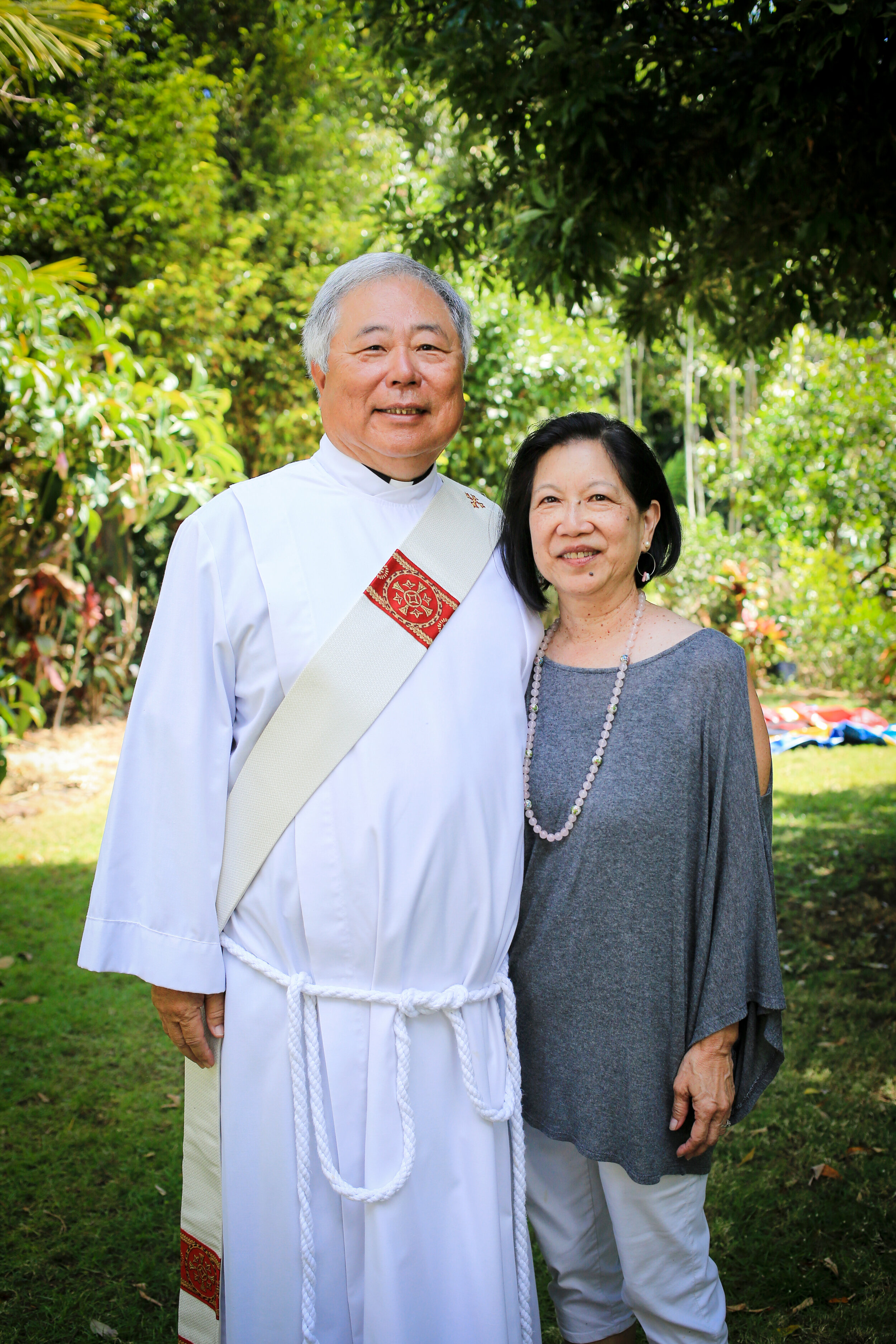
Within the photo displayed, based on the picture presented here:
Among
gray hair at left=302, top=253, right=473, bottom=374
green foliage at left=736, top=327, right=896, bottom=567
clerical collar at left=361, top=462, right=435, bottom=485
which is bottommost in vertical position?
clerical collar at left=361, top=462, right=435, bottom=485

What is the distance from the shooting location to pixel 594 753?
5.82 ft

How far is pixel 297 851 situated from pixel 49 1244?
160cm

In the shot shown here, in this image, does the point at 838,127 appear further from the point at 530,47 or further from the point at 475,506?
the point at 475,506

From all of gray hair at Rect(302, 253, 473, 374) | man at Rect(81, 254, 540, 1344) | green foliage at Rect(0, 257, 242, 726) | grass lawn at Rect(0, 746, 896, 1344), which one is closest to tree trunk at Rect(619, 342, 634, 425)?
green foliage at Rect(0, 257, 242, 726)

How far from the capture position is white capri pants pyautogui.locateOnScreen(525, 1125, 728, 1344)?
1.77 metres

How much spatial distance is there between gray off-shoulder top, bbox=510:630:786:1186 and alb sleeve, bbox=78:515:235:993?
0.57 meters

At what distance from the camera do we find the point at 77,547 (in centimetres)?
685

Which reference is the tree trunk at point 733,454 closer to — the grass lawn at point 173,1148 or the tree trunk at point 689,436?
the tree trunk at point 689,436

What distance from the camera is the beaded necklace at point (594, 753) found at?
175 centimetres

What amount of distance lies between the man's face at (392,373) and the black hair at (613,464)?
181mm

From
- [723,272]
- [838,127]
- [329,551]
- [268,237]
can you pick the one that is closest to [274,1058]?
[329,551]

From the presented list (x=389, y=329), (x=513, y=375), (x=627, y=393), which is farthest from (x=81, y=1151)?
(x=627, y=393)

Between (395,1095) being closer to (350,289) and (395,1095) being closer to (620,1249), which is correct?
(620,1249)

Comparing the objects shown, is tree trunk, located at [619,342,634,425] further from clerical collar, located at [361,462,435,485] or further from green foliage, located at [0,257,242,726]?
clerical collar, located at [361,462,435,485]
